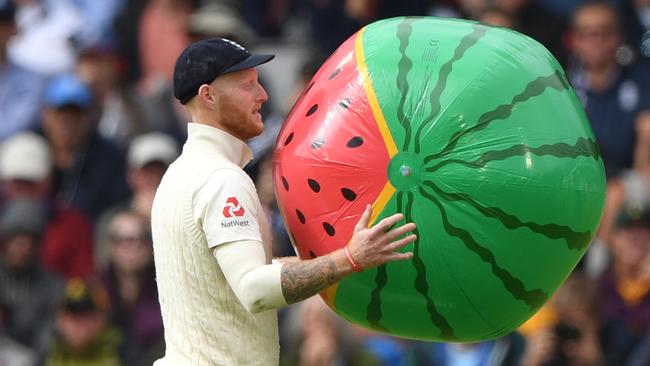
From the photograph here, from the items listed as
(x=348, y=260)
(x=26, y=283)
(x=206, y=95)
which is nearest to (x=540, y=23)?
(x=26, y=283)

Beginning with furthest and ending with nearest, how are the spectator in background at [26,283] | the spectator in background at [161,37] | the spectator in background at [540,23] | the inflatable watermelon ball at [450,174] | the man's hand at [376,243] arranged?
the spectator in background at [161,37] → the spectator in background at [540,23] → the spectator in background at [26,283] → the inflatable watermelon ball at [450,174] → the man's hand at [376,243]

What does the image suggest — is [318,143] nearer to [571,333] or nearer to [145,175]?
[571,333]

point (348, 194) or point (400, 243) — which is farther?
point (348, 194)

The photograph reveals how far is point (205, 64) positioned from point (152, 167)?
16.2 ft

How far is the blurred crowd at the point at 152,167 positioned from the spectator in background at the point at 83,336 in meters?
0.01

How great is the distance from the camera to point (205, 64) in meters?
6.24

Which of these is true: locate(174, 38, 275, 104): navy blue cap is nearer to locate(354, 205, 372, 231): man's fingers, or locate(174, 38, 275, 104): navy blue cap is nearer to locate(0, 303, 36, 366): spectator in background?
locate(354, 205, 372, 231): man's fingers

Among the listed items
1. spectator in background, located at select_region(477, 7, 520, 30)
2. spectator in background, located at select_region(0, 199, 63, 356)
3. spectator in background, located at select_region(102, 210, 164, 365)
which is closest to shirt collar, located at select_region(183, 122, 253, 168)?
spectator in background, located at select_region(102, 210, 164, 365)

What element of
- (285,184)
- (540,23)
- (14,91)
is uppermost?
(285,184)

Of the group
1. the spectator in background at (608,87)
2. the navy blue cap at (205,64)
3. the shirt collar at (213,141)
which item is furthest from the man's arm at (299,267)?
the spectator in background at (608,87)

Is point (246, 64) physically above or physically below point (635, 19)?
above

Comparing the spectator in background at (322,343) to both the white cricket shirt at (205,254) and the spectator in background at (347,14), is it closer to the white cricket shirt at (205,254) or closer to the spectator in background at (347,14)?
the spectator in background at (347,14)

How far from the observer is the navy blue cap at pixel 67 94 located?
11.9m

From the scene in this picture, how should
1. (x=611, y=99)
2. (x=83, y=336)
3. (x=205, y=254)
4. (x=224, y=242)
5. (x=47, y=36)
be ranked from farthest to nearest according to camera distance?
1. (x=47, y=36)
2. (x=611, y=99)
3. (x=83, y=336)
4. (x=205, y=254)
5. (x=224, y=242)
